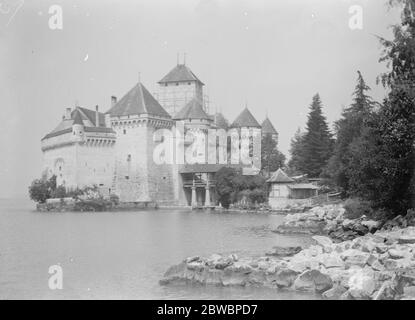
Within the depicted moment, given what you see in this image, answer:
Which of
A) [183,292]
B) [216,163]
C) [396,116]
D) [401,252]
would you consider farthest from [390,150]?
[216,163]

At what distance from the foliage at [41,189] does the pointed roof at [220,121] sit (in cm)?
1433

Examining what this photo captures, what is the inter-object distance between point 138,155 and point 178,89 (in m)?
8.96

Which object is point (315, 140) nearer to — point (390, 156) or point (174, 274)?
point (390, 156)

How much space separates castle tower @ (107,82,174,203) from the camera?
44156 millimetres

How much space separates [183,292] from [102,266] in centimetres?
387

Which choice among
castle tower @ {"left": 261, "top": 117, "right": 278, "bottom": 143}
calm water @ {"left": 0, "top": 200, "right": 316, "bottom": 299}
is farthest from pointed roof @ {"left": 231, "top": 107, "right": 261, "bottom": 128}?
calm water @ {"left": 0, "top": 200, "right": 316, "bottom": 299}

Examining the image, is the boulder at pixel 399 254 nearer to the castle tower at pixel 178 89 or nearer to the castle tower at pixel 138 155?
the castle tower at pixel 138 155

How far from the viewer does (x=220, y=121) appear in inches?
2067

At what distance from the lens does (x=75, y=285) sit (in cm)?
1172

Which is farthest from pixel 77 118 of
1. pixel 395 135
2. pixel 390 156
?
pixel 395 135

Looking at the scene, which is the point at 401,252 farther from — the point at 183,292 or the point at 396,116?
the point at 396,116

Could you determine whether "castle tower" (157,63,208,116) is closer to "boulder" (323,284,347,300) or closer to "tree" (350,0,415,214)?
"tree" (350,0,415,214)

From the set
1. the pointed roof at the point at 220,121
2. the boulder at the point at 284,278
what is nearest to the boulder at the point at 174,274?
the boulder at the point at 284,278

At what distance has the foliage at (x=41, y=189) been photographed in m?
43.3
